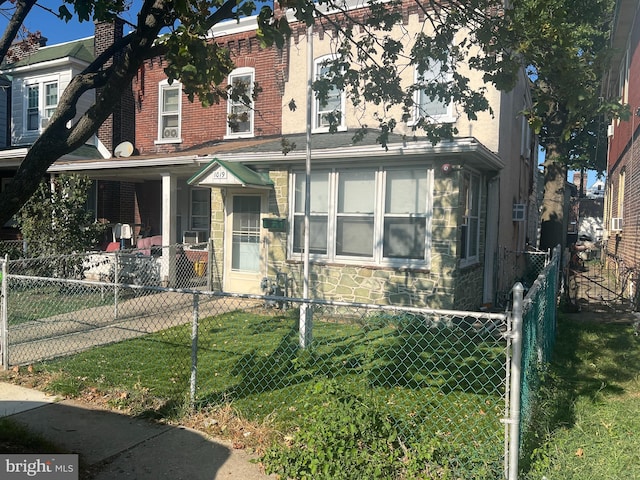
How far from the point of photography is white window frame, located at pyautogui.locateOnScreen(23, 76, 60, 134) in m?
15.5

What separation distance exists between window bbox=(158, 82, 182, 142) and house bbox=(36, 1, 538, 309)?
0.14 ft

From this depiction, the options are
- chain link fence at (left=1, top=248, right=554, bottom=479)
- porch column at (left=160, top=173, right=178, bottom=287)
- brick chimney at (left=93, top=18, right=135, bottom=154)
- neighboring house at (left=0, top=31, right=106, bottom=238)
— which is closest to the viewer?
chain link fence at (left=1, top=248, right=554, bottom=479)

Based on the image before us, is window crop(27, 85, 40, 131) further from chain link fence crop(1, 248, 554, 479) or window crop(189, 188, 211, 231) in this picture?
chain link fence crop(1, 248, 554, 479)

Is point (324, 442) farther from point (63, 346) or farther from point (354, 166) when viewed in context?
point (354, 166)

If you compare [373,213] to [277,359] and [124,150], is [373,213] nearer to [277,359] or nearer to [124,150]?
[277,359]

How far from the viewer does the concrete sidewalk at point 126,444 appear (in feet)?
11.8

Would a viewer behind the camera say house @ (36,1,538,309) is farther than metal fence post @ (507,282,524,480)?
Yes

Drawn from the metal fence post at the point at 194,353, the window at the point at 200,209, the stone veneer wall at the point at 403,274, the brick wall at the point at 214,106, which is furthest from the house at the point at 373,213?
the metal fence post at the point at 194,353

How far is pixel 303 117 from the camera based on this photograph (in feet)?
39.5

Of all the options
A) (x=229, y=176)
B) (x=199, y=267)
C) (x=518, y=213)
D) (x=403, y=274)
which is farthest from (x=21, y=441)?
(x=518, y=213)

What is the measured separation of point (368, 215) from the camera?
9.10m

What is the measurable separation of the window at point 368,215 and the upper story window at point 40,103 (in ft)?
33.6

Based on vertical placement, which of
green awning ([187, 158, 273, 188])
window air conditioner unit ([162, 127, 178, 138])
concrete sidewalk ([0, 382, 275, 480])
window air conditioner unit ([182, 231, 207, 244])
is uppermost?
window air conditioner unit ([162, 127, 178, 138])

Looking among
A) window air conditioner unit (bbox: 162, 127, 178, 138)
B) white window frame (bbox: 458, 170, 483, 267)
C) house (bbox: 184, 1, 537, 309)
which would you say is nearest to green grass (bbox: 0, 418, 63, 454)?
house (bbox: 184, 1, 537, 309)
